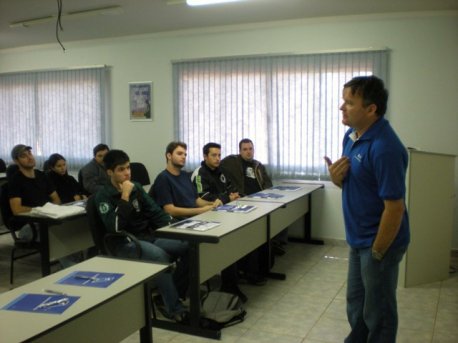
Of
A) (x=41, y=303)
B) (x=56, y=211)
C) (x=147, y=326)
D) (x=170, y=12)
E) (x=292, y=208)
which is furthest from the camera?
(x=170, y=12)

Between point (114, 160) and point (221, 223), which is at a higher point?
point (114, 160)

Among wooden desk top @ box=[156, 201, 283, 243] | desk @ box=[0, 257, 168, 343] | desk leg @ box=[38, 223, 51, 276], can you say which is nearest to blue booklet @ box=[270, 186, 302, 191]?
wooden desk top @ box=[156, 201, 283, 243]

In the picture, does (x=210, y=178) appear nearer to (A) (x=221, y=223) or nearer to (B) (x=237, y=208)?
(B) (x=237, y=208)

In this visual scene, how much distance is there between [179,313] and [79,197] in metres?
2.21

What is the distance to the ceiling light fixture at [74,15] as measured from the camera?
4.60 meters

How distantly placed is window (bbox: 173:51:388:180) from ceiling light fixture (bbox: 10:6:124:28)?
129cm

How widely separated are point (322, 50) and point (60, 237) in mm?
3308

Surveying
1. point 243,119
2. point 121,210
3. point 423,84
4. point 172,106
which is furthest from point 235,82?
point 121,210

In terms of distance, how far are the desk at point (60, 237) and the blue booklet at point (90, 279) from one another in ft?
5.08

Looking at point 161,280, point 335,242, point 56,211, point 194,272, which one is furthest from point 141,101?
point 194,272

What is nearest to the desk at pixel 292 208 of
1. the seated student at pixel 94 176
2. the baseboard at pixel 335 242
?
the baseboard at pixel 335 242

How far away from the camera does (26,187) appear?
13.3ft

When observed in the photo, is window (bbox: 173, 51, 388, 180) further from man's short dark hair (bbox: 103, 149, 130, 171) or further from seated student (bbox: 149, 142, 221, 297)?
man's short dark hair (bbox: 103, 149, 130, 171)

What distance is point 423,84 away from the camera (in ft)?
15.6
